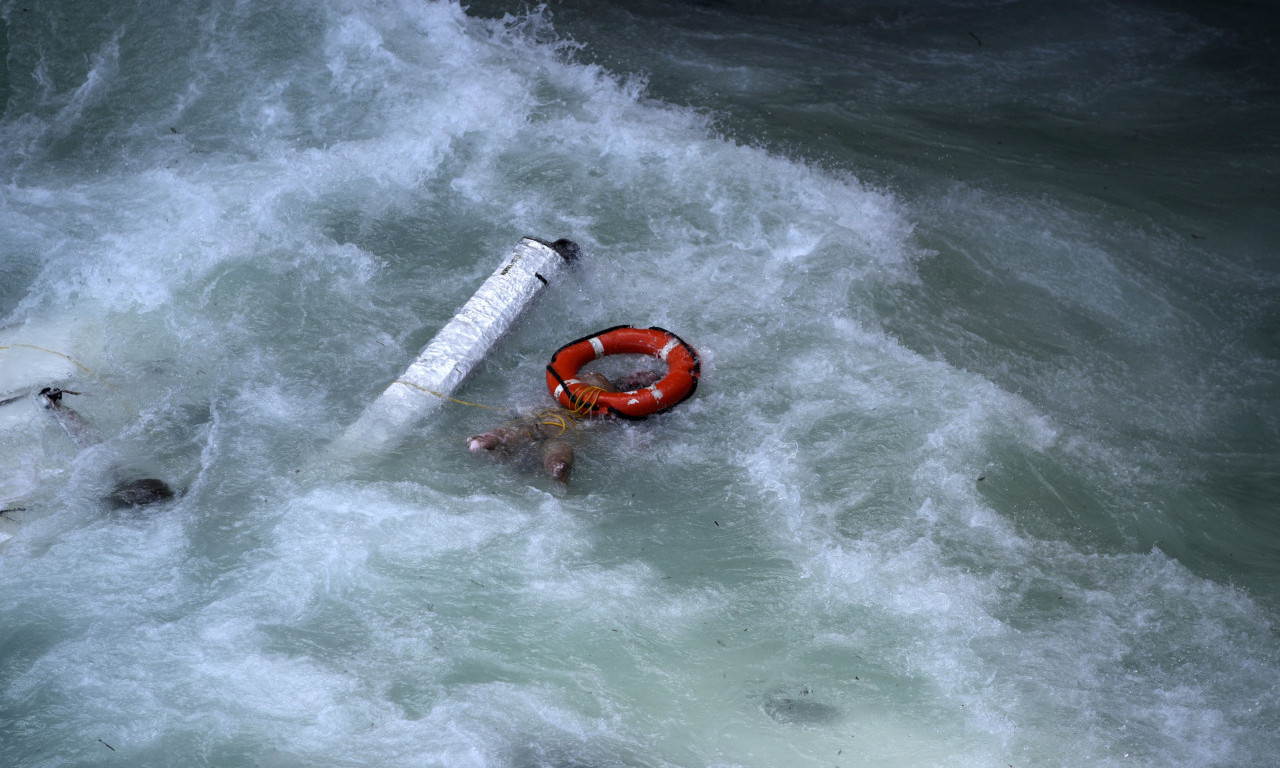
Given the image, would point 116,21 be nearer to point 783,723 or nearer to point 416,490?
point 416,490

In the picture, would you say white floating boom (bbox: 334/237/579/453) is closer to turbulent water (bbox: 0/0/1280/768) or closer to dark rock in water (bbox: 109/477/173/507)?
turbulent water (bbox: 0/0/1280/768)

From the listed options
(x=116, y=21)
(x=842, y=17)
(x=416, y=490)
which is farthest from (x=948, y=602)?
(x=116, y=21)

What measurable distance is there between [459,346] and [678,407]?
1331 millimetres

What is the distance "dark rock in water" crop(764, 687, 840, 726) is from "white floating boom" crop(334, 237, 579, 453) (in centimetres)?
254

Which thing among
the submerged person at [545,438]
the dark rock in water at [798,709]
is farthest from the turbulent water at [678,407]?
the submerged person at [545,438]

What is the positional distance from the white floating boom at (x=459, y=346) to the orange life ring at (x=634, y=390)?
1.46ft

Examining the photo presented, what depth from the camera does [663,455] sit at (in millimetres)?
5980

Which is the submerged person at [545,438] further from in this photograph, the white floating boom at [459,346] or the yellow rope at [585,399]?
the white floating boom at [459,346]

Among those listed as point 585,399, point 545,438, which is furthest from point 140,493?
point 585,399

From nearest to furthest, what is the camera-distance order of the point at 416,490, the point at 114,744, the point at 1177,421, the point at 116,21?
1. the point at 114,744
2. the point at 416,490
3. the point at 1177,421
4. the point at 116,21

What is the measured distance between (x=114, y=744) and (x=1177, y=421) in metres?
5.81

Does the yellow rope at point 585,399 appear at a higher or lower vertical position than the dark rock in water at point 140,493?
higher

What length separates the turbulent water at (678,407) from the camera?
483 cm

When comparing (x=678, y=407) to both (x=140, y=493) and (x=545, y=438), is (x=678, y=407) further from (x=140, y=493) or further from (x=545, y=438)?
(x=140, y=493)
